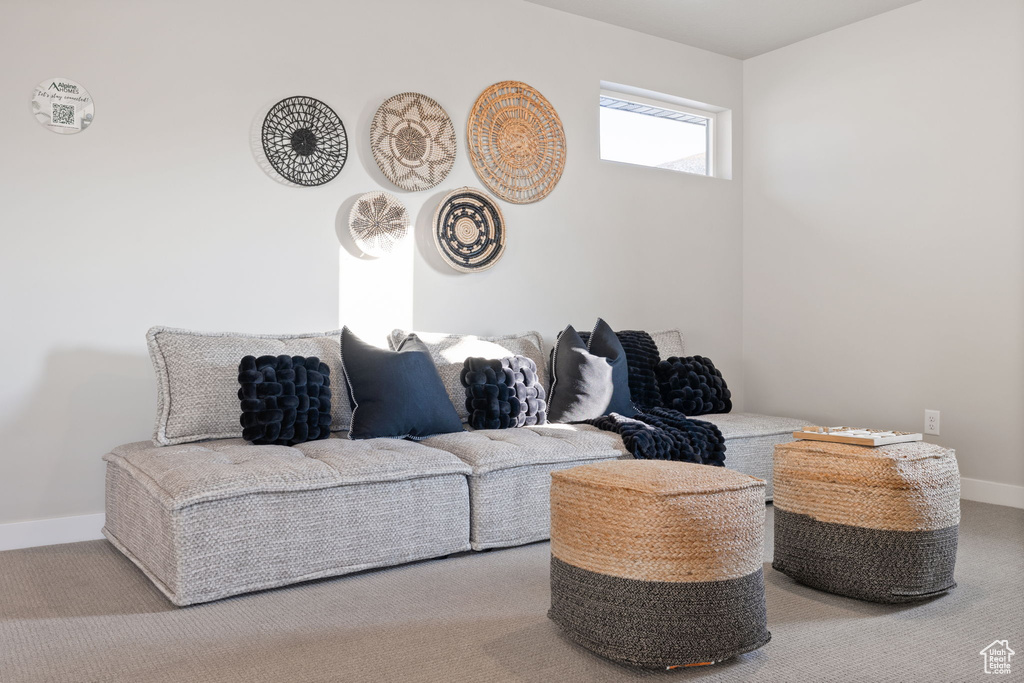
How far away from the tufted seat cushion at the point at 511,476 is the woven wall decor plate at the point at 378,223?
1052mm

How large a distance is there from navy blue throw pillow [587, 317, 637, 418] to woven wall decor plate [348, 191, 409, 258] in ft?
3.46

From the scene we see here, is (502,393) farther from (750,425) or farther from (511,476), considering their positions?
(750,425)

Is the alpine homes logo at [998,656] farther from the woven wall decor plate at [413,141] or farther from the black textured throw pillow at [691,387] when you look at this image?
the woven wall decor plate at [413,141]

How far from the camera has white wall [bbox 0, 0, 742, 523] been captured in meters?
3.03

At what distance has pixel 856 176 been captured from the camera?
14.7 feet

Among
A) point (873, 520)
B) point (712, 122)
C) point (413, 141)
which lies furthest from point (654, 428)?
point (712, 122)

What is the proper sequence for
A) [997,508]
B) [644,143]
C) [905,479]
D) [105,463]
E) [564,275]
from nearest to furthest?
[905,479], [105,463], [997,508], [564,275], [644,143]

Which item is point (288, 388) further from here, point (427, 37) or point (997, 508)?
point (997, 508)

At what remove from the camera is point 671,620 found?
1.87 m

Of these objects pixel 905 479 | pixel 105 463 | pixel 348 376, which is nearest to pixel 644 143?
pixel 348 376

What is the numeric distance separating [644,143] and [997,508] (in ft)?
8.76

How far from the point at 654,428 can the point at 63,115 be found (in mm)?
2668

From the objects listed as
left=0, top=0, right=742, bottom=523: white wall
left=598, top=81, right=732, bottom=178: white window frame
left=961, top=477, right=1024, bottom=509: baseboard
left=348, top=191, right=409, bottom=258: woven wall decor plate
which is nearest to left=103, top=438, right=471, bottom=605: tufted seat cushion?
left=0, top=0, right=742, bottom=523: white wall

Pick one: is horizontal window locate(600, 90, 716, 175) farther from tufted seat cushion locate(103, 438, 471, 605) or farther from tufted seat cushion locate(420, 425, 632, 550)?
tufted seat cushion locate(103, 438, 471, 605)
